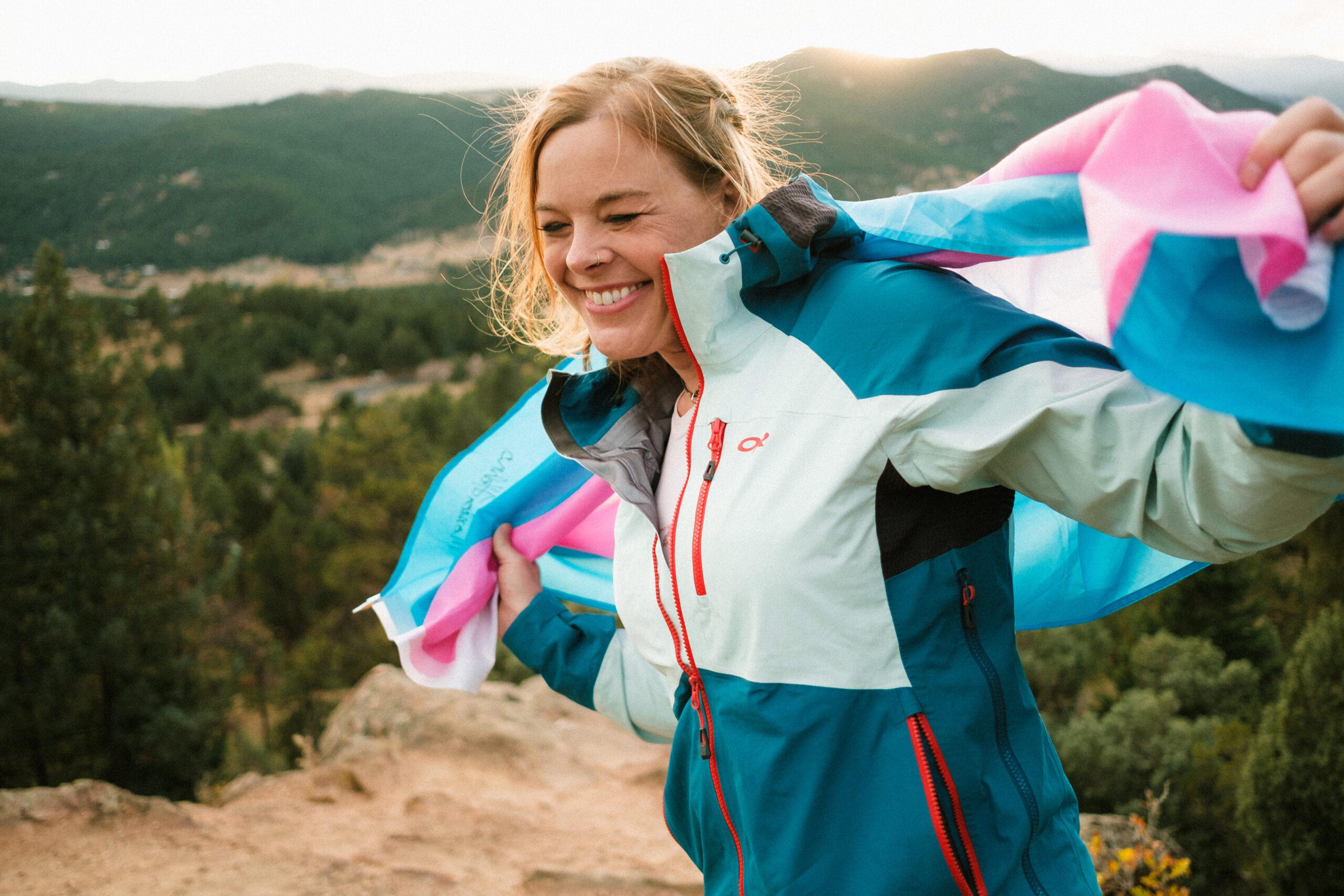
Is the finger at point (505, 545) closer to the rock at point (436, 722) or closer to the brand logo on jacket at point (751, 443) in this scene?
the brand logo on jacket at point (751, 443)

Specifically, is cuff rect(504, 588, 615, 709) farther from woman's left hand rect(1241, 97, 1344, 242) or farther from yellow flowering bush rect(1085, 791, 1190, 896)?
yellow flowering bush rect(1085, 791, 1190, 896)

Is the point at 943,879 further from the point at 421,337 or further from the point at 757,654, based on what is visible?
the point at 421,337

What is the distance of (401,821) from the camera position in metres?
4.41

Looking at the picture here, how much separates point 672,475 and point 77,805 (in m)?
4.56

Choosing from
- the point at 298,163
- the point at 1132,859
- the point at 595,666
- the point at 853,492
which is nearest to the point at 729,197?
the point at 853,492

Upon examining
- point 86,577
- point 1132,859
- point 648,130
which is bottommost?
point 86,577

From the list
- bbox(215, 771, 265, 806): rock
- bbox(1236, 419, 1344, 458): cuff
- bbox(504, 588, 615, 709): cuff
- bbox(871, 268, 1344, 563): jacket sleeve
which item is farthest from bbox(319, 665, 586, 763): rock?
bbox(1236, 419, 1344, 458): cuff

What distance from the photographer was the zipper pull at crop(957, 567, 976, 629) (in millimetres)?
1122

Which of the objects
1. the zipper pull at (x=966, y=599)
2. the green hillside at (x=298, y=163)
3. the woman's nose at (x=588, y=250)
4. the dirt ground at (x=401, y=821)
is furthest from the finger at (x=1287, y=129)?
the green hillside at (x=298, y=163)

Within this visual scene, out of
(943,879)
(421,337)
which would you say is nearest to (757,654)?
(943,879)

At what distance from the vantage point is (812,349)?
3.88 feet

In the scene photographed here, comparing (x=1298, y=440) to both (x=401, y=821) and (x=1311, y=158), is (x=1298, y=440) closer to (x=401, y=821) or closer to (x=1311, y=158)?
(x=1311, y=158)

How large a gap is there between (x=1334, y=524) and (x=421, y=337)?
50265mm

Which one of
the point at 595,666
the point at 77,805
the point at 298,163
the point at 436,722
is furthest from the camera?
the point at 298,163
